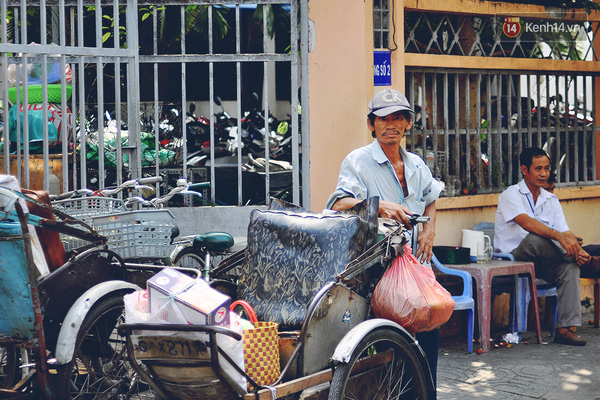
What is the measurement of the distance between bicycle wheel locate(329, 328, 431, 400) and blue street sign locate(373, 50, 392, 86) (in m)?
3.36

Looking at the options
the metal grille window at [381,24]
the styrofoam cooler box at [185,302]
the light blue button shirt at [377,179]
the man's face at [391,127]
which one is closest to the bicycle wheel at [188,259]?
the light blue button shirt at [377,179]

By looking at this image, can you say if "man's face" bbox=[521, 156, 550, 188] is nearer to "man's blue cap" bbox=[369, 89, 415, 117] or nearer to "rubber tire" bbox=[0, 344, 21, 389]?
"man's blue cap" bbox=[369, 89, 415, 117]

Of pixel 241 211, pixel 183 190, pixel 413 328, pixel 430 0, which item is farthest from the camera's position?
pixel 430 0

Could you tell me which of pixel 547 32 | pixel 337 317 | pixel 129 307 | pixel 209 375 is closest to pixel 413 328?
pixel 337 317

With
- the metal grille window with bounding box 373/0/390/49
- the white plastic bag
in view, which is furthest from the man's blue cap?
the metal grille window with bounding box 373/0/390/49

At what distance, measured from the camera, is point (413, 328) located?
3.70m

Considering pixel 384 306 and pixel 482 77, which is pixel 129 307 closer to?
pixel 384 306

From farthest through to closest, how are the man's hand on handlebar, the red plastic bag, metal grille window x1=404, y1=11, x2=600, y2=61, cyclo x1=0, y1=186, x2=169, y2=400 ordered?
metal grille window x1=404, y1=11, x2=600, y2=61 < the man's hand on handlebar < the red plastic bag < cyclo x1=0, y1=186, x2=169, y2=400

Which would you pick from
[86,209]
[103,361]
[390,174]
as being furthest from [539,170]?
[103,361]

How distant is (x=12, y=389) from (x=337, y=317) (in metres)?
1.70

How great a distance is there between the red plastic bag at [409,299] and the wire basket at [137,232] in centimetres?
137

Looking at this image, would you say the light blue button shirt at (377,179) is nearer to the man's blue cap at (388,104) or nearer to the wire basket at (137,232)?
the man's blue cap at (388,104)

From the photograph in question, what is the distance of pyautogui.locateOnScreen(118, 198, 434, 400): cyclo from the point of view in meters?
3.06

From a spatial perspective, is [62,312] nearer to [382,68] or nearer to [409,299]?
[409,299]
